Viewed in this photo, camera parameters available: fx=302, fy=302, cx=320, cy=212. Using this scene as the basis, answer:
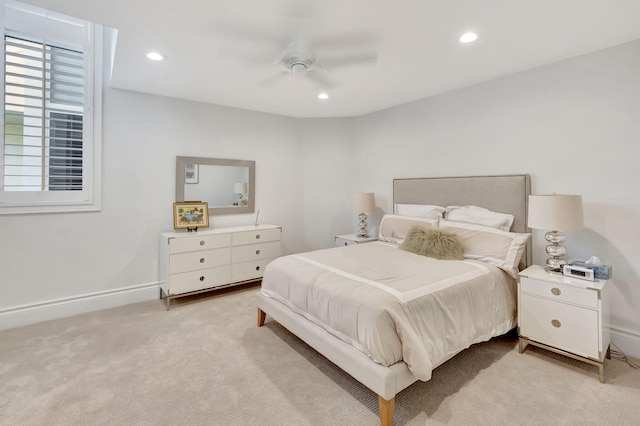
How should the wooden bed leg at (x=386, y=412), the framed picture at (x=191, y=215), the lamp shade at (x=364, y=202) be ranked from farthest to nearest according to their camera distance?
the lamp shade at (x=364, y=202) → the framed picture at (x=191, y=215) → the wooden bed leg at (x=386, y=412)

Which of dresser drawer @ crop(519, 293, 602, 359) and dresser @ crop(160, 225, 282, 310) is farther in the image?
dresser @ crop(160, 225, 282, 310)

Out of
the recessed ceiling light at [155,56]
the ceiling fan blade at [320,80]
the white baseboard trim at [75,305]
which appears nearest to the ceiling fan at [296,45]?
the ceiling fan blade at [320,80]

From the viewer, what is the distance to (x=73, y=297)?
10.1 ft

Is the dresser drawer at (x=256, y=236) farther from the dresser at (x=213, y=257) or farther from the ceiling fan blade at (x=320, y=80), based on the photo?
the ceiling fan blade at (x=320, y=80)

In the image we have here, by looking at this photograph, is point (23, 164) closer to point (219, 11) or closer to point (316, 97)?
point (219, 11)

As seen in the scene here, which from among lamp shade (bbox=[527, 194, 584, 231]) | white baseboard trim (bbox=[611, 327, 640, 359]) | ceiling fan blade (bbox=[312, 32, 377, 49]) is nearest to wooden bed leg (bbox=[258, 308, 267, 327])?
ceiling fan blade (bbox=[312, 32, 377, 49])

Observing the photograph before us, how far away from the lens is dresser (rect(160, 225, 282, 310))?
3230mm

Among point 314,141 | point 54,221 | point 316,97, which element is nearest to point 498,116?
point 316,97

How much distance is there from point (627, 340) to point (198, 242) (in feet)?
12.8

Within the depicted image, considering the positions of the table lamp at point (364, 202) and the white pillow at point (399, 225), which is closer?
the white pillow at point (399, 225)

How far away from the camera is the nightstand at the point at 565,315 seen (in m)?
2.00

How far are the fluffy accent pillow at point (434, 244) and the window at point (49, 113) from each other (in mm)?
3265

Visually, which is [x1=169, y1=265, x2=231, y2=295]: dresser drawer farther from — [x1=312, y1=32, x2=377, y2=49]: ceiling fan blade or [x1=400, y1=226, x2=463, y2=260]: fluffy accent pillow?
[x1=312, y1=32, x2=377, y2=49]: ceiling fan blade

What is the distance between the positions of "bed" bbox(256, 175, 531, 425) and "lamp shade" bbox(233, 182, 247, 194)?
1775 mm
